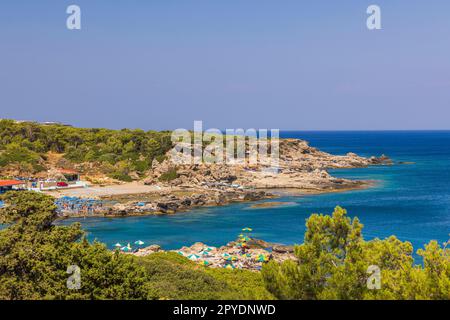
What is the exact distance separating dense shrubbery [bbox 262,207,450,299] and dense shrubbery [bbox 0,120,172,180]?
5502 centimetres

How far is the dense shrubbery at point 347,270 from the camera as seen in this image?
11.0m

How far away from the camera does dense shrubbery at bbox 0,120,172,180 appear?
226 feet

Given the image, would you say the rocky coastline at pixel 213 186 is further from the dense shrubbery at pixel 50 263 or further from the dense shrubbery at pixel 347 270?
the dense shrubbery at pixel 347 270

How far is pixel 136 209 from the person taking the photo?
46.4 metres

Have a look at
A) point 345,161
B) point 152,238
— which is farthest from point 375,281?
point 345,161

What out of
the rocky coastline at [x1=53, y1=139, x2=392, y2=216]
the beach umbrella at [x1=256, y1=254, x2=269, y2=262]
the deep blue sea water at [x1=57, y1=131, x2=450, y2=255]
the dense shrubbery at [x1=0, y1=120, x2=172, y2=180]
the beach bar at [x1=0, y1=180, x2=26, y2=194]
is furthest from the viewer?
the dense shrubbery at [x1=0, y1=120, x2=172, y2=180]

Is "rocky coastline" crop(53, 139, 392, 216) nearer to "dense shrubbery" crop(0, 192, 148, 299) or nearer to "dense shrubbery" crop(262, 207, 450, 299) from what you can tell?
"dense shrubbery" crop(0, 192, 148, 299)

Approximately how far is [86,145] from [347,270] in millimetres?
73412

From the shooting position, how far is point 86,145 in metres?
78.9

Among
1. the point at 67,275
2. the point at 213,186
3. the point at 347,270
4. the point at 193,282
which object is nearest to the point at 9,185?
the point at 213,186

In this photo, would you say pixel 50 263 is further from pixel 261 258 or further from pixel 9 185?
pixel 9 185

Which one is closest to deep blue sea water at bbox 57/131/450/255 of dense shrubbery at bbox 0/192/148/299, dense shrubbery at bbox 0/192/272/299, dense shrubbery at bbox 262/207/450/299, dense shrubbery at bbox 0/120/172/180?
dense shrubbery at bbox 0/192/272/299

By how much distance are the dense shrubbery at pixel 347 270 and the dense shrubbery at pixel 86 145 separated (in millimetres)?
55025
